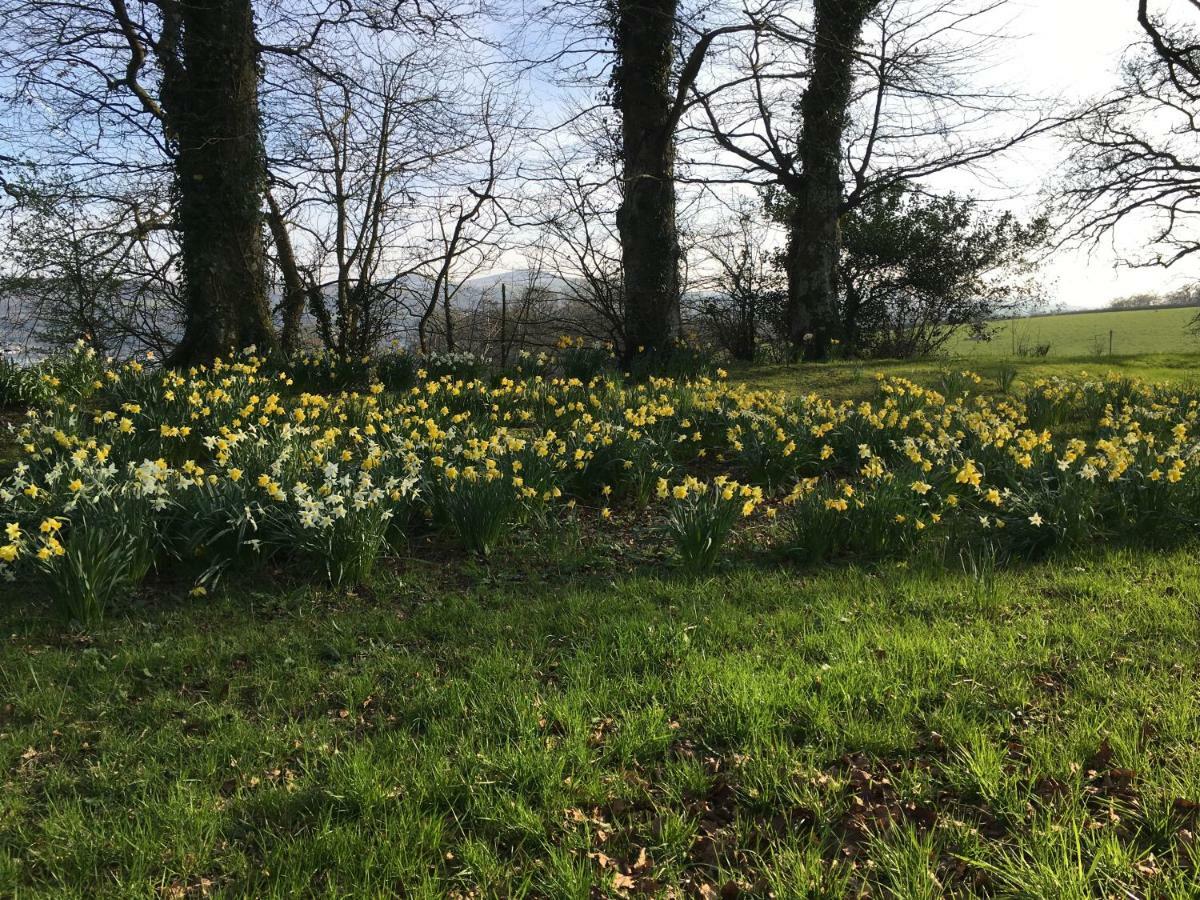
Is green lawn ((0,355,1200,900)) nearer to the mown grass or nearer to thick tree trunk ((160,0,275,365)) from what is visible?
the mown grass

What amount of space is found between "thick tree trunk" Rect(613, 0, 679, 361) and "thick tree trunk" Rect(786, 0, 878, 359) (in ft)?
8.75

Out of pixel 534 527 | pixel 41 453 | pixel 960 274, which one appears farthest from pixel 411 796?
pixel 960 274

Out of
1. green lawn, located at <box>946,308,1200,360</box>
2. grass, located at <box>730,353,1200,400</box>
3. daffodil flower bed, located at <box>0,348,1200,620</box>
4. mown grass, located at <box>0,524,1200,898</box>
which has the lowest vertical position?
mown grass, located at <box>0,524,1200,898</box>

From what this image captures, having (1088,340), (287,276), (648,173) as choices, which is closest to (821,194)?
(648,173)

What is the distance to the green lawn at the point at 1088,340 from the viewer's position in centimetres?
1559

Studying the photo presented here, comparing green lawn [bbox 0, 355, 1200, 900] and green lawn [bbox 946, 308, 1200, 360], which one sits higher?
green lawn [bbox 946, 308, 1200, 360]

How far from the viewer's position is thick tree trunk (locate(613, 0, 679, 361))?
962 cm

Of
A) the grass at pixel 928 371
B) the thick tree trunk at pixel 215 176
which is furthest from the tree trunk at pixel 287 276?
the grass at pixel 928 371

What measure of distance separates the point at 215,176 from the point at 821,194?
8543mm

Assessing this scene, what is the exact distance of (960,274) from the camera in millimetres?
15469

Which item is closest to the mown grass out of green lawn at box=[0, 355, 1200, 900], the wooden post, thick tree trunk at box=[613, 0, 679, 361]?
green lawn at box=[0, 355, 1200, 900]

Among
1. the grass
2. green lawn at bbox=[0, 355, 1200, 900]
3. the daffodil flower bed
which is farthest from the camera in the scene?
the grass

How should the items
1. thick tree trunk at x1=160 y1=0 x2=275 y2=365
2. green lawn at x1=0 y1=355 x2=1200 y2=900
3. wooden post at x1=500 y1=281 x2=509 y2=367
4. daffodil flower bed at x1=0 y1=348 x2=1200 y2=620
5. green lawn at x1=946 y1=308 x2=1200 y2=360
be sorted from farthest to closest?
1. green lawn at x1=946 y1=308 x2=1200 y2=360
2. wooden post at x1=500 y1=281 x2=509 y2=367
3. thick tree trunk at x1=160 y1=0 x2=275 y2=365
4. daffodil flower bed at x1=0 y1=348 x2=1200 y2=620
5. green lawn at x1=0 y1=355 x2=1200 y2=900

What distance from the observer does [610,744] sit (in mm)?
2504
